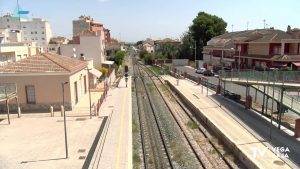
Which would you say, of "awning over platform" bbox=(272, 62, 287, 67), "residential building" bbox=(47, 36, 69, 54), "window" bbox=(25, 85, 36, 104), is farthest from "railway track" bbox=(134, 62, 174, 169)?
Result: "residential building" bbox=(47, 36, 69, 54)

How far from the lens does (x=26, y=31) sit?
358ft

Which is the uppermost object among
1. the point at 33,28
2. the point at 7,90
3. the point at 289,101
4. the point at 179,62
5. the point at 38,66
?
the point at 33,28

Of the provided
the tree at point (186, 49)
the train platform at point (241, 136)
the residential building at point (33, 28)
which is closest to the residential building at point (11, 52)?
the train platform at point (241, 136)

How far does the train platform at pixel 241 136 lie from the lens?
14.2 metres

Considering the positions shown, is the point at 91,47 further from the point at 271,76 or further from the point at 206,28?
the point at 271,76

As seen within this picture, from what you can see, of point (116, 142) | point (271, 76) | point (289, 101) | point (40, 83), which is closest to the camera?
point (116, 142)

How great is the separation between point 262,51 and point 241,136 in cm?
2860

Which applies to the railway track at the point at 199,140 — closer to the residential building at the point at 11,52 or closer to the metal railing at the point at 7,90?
the metal railing at the point at 7,90

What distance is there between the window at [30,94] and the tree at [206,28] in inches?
2275

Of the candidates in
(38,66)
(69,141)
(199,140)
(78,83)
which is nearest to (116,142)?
(69,141)

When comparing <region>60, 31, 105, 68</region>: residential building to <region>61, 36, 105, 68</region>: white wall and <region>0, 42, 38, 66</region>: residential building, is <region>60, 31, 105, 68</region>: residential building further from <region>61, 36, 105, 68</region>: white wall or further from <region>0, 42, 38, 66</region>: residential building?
<region>0, 42, 38, 66</region>: residential building

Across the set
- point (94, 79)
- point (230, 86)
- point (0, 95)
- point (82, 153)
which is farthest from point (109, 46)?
point (82, 153)

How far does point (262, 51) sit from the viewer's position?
43125 millimetres

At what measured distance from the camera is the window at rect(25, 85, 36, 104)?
2488 cm
